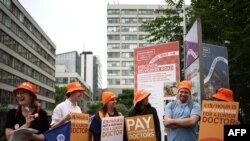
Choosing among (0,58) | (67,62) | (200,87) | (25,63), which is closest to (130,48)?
(25,63)

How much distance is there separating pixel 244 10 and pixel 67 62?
185762 millimetres

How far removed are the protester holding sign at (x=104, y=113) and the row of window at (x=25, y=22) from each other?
60405 millimetres

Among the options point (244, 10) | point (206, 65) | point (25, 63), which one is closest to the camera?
point (206, 65)

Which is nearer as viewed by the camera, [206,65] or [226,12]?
[206,65]

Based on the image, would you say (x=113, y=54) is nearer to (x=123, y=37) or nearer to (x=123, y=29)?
(x=123, y=37)

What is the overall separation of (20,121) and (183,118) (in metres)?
2.39

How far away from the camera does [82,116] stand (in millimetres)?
6812

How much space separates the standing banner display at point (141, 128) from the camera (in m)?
6.99

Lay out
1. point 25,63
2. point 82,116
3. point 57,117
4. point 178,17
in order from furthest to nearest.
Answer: point 25,63
point 178,17
point 57,117
point 82,116

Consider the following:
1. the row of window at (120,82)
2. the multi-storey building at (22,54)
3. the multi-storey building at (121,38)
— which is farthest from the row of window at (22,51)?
Answer: the multi-storey building at (121,38)

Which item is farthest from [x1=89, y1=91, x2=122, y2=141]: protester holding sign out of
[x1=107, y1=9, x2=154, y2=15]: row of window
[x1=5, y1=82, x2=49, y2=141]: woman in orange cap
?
[x1=107, y1=9, x2=154, y2=15]: row of window

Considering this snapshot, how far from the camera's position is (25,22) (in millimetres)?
81312

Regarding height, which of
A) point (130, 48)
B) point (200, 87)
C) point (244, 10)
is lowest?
point (200, 87)

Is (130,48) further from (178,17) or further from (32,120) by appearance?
(32,120)
